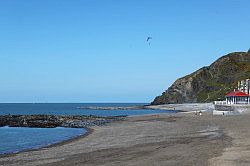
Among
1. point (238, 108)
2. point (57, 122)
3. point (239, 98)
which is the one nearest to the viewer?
point (238, 108)

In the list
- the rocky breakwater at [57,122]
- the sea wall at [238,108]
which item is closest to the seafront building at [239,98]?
the sea wall at [238,108]

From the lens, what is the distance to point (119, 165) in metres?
22.9

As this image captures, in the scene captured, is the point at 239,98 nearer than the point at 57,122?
No

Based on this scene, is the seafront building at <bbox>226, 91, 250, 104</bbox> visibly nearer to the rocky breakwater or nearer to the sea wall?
the sea wall

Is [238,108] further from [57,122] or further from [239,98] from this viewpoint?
[57,122]

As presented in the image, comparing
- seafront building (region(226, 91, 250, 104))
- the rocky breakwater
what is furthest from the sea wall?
the rocky breakwater

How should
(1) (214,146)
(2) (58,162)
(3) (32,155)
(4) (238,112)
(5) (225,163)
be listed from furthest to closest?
(4) (238,112), (3) (32,155), (1) (214,146), (2) (58,162), (5) (225,163)

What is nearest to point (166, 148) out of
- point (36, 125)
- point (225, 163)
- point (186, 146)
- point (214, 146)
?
point (186, 146)

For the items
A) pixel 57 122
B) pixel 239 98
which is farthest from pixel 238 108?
pixel 57 122

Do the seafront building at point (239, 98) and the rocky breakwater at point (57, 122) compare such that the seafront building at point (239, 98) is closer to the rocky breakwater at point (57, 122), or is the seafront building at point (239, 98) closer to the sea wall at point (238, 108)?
the sea wall at point (238, 108)

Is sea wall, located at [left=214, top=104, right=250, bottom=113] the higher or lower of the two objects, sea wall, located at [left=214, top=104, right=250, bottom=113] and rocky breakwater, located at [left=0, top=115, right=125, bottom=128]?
the higher

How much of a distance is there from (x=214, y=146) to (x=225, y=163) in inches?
307

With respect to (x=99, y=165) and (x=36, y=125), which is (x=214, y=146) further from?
(x=36, y=125)

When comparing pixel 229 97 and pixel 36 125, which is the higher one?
pixel 229 97
